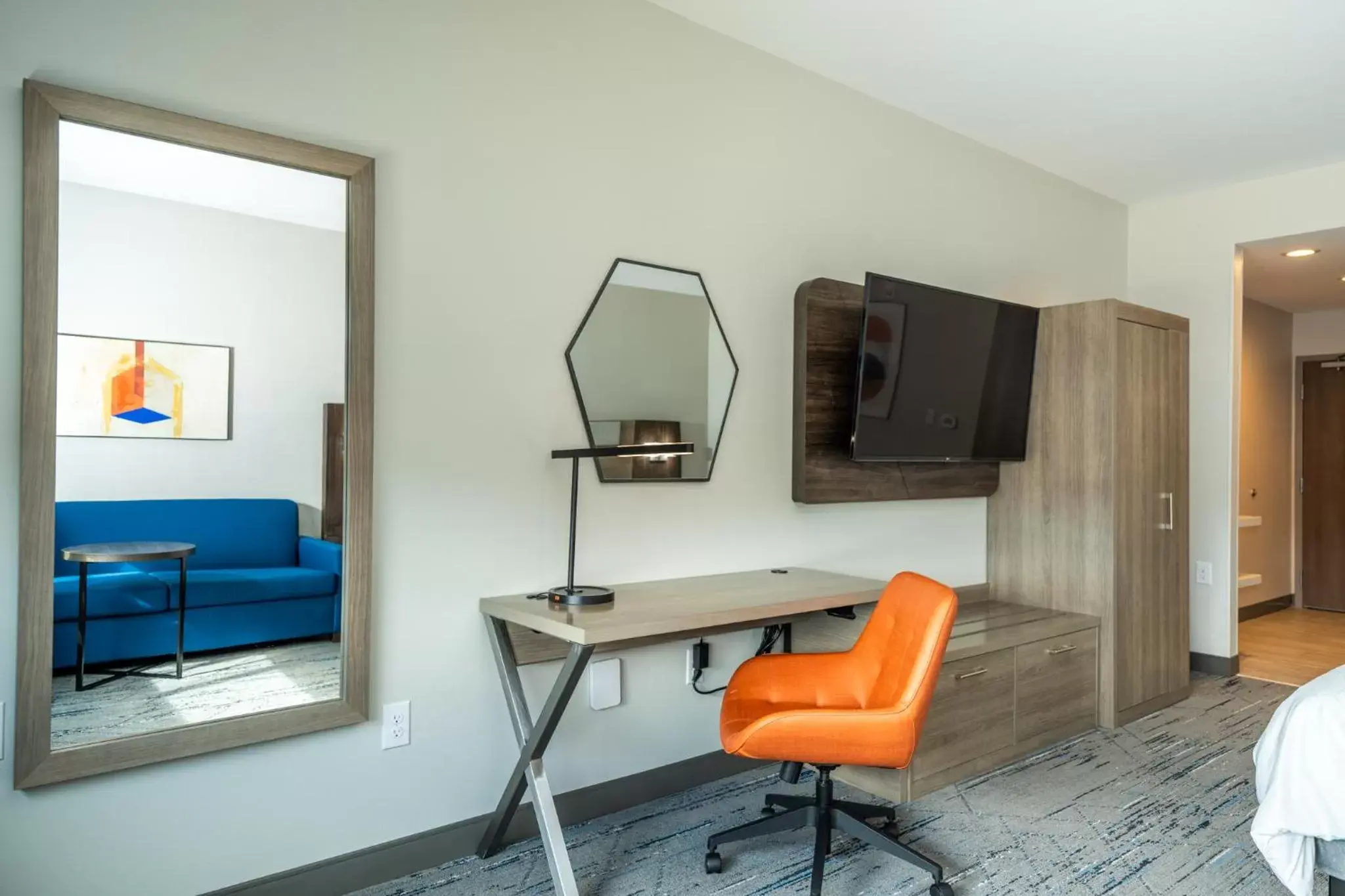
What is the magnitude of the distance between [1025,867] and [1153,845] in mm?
453

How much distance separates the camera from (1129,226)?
4875 mm

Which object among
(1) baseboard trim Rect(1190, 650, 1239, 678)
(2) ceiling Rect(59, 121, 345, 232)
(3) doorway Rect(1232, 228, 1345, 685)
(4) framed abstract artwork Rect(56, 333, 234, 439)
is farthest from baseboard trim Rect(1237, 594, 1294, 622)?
(4) framed abstract artwork Rect(56, 333, 234, 439)

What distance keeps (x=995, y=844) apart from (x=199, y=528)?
2268 millimetres

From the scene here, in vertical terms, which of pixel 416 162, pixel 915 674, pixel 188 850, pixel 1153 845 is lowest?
pixel 1153 845

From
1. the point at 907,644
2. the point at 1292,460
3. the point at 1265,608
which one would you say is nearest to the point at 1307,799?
the point at 907,644

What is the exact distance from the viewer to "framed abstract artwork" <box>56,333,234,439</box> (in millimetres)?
1818

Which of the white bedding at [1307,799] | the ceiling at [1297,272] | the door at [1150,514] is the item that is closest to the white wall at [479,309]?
the door at [1150,514]

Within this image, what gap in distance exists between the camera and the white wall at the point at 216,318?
184 centimetres

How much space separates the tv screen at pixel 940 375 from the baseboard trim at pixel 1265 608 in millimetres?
3373

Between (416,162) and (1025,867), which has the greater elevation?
(416,162)

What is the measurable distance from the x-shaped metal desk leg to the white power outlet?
26 centimetres

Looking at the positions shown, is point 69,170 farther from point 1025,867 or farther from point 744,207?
point 1025,867

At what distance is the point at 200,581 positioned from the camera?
2.02m

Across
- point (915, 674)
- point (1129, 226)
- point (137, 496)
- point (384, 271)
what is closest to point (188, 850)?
point (137, 496)
